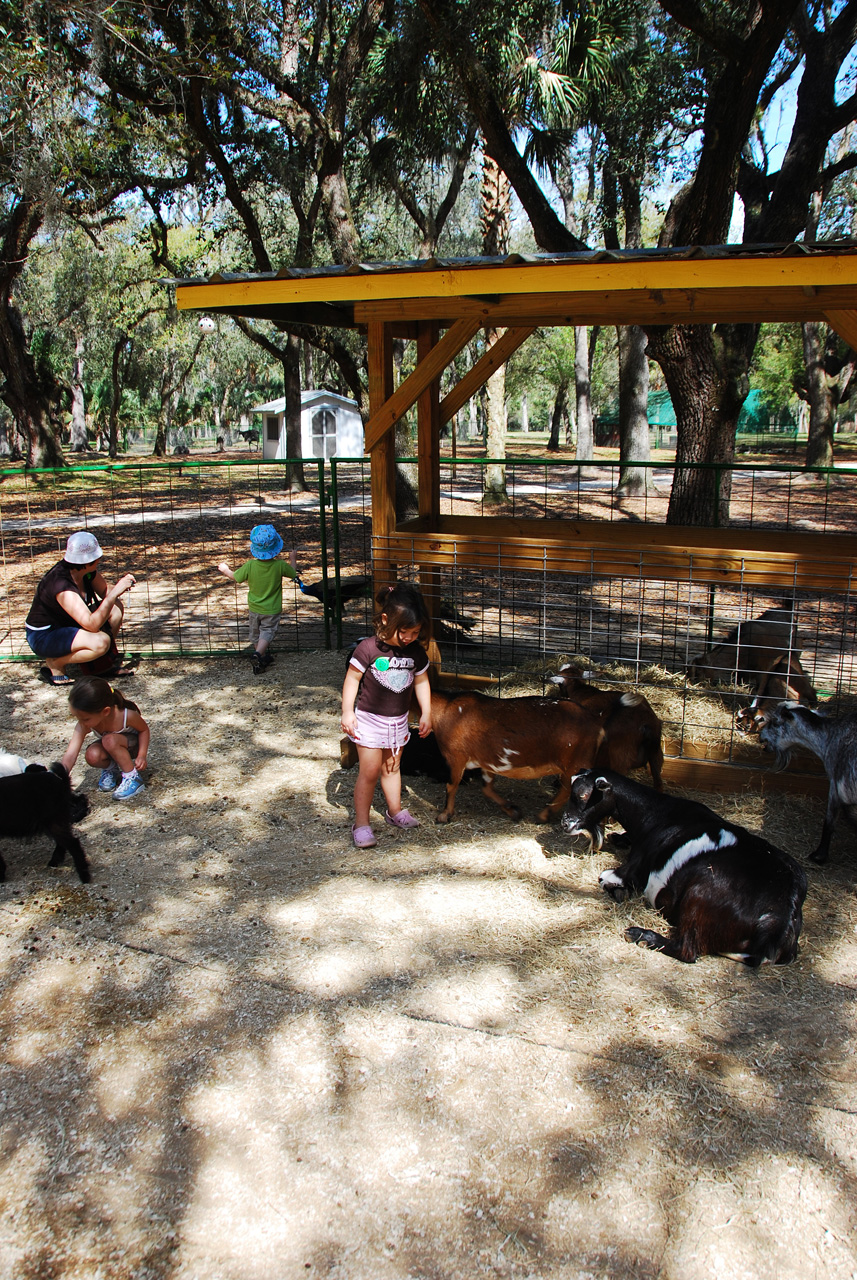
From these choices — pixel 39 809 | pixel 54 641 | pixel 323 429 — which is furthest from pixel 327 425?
pixel 39 809

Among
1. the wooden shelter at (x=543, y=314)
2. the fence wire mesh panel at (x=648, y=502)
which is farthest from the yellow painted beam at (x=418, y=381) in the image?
the fence wire mesh panel at (x=648, y=502)

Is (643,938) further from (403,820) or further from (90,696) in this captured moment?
(90,696)

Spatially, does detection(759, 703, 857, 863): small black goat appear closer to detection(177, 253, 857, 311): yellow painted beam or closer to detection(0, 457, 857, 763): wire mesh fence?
detection(0, 457, 857, 763): wire mesh fence

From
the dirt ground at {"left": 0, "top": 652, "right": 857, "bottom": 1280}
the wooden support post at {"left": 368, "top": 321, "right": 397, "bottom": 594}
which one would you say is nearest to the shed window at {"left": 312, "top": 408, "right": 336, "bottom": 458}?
the wooden support post at {"left": 368, "top": 321, "right": 397, "bottom": 594}

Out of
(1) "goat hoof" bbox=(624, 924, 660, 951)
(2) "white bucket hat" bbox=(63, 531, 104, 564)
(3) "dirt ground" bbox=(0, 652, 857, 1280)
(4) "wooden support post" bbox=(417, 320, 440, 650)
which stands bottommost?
(3) "dirt ground" bbox=(0, 652, 857, 1280)

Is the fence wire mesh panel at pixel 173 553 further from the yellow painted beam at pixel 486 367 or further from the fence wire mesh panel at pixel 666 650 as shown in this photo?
the fence wire mesh panel at pixel 666 650

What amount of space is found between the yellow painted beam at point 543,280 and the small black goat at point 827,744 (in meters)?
2.14

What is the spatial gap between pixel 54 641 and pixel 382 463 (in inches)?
93.5

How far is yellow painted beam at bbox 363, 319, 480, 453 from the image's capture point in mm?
5711

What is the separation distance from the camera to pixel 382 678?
4.55m

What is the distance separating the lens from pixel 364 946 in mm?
3812

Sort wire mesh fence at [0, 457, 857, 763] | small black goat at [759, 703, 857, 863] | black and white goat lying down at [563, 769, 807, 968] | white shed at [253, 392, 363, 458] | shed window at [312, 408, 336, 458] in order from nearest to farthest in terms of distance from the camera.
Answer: black and white goat lying down at [563, 769, 807, 968], small black goat at [759, 703, 857, 863], wire mesh fence at [0, 457, 857, 763], white shed at [253, 392, 363, 458], shed window at [312, 408, 336, 458]

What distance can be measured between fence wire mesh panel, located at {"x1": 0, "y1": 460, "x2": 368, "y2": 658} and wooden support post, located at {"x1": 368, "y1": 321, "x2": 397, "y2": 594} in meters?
1.56

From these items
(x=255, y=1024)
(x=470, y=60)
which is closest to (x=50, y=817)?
(x=255, y=1024)
